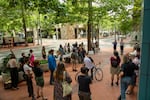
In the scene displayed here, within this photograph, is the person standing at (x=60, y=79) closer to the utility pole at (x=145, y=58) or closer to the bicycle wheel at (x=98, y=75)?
the utility pole at (x=145, y=58)

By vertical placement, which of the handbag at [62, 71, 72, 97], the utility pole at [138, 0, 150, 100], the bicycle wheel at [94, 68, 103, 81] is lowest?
the bicycle wheel at [94, 68, 103, 81]

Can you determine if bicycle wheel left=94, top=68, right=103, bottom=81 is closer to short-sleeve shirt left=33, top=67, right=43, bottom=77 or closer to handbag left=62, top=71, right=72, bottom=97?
short-sleeve shirt left=33, top=67, right=43, bottom=77

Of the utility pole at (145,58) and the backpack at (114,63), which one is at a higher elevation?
the utility pole at (145,58)

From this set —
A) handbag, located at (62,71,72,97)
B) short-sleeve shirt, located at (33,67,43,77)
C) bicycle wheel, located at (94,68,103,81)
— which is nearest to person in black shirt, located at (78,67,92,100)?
handbag, located at (62,71,72,97)

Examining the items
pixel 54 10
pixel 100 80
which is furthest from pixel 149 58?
pixel 100 80

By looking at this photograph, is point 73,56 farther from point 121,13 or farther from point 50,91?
point 121,13

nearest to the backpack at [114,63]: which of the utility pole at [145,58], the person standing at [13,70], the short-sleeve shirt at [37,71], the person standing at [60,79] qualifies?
the short-sleeve shirt at [37,71]

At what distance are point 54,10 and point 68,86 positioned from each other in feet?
11.4

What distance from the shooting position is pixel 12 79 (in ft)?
36.8

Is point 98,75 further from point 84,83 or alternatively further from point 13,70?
point 84,83

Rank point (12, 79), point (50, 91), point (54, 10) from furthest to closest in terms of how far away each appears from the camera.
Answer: point (12, 79), point (50, 91), point (54, 10)

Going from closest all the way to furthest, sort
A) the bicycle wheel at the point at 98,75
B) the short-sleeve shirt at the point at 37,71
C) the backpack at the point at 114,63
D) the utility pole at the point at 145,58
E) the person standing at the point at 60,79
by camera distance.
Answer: the utility pole at the point at 145,58
the person standing at the point at 60,79
the short-sleeve shirt at the point at 37,71
the backpack at the point at 114,63
the bicycle wheel at the point at 98,75

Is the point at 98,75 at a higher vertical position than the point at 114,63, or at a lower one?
lower

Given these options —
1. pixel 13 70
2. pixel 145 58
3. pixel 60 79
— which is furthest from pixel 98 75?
pixel 145 58
